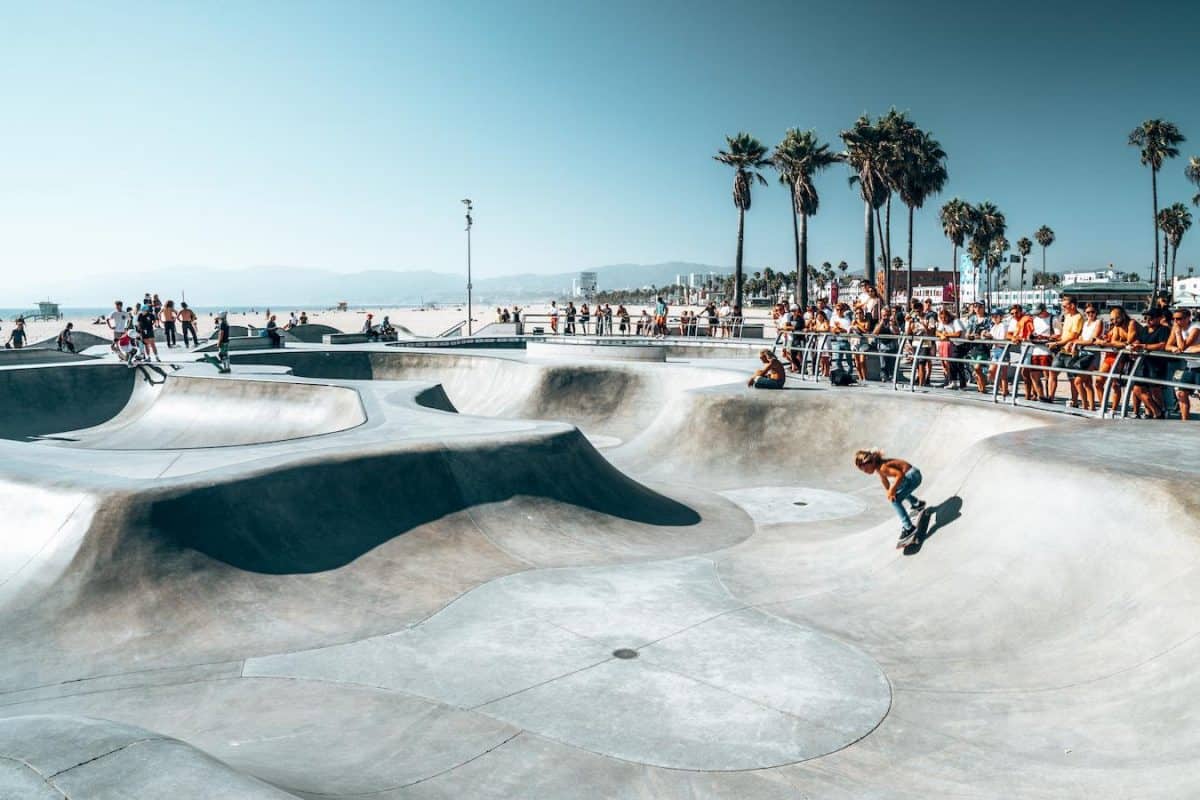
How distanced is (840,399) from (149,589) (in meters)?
12.1

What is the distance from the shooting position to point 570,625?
7602 millimetres

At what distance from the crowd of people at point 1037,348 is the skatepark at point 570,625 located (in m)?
1.36

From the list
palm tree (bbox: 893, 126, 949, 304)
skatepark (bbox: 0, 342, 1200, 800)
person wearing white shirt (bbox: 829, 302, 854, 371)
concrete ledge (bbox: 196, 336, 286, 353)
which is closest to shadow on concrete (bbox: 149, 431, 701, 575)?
skatepark (bbox: 0, 342, 1200, 800)

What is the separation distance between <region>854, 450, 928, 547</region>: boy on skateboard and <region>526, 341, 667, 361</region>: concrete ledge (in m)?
16.1

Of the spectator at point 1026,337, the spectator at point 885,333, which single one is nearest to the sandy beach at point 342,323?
the spectator at point 885,333

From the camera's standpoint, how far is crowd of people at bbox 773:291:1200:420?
11648mm

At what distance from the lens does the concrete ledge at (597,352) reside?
24.6 metres

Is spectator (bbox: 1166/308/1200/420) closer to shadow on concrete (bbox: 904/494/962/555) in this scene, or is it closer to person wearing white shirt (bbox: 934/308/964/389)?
person wearing white shirt (bbox: 934/308/964/389)

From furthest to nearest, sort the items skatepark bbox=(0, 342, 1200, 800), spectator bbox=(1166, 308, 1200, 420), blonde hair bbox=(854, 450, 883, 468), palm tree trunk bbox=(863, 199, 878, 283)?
palm tree trunk bbox=(863, 199, 878, 283) < spectator bbox=(1166, 308, 1200, 420) < blonde hair bbox=(854, 450, 883, 468) < skatepark bbox=(0, 342, 1200, 800)

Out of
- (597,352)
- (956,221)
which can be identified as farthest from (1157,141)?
(597,352)

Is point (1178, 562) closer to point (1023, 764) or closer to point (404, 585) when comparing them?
point (1023, 764)

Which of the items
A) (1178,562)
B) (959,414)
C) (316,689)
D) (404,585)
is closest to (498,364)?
(959,414)

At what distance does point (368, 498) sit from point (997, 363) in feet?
32.4

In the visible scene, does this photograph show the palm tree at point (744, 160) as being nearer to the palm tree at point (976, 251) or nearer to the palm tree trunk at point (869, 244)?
the palm tree trunk at point (869, 244)
